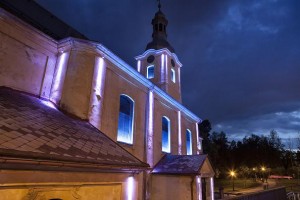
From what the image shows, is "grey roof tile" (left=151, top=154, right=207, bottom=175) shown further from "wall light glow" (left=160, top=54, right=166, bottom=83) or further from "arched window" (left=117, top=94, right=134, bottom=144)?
"wall light glow" (left=160, top=54, right=166, bottom=83)

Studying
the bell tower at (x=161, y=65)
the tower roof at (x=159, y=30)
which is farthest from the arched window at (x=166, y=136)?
the tower roof at (x=159, y=30)

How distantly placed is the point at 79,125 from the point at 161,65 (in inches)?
504

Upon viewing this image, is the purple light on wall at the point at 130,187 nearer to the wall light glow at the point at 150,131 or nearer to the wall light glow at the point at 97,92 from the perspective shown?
the wall light glow at the point at 97,92

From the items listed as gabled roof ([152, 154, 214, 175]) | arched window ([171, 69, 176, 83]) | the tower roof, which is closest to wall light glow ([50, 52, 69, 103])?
gabled roof ([152, 154, 214, 175])

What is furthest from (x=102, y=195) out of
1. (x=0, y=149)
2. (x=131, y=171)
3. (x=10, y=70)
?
(x=10, y=70)

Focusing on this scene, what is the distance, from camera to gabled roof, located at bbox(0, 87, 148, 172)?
4.12 meters

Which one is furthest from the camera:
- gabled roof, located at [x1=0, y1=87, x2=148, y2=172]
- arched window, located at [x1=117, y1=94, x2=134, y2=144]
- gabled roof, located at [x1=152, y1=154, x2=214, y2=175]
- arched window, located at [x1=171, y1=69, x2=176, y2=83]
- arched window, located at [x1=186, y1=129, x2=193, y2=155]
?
arched window, located at [x1=171, y1=69, x2=176, y2=83]

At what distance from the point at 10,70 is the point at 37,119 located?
11.0 ft

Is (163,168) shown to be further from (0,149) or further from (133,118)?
(0,149)

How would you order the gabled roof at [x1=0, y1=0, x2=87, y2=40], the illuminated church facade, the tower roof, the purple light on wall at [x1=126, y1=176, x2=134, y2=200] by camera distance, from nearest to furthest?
the illuminated church facade < the purple light on wall at [x1=126, y1=176, x2=134, y2=200] < the gabled roof at [x1=0, y1=0, x2=87, y2=40] < the tower roof

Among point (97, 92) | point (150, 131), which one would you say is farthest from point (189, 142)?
point (97, 92)

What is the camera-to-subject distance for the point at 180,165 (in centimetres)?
1264

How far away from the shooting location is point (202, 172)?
12.1 metres

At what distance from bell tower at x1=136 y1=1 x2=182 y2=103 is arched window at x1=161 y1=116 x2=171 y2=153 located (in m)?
3.35
